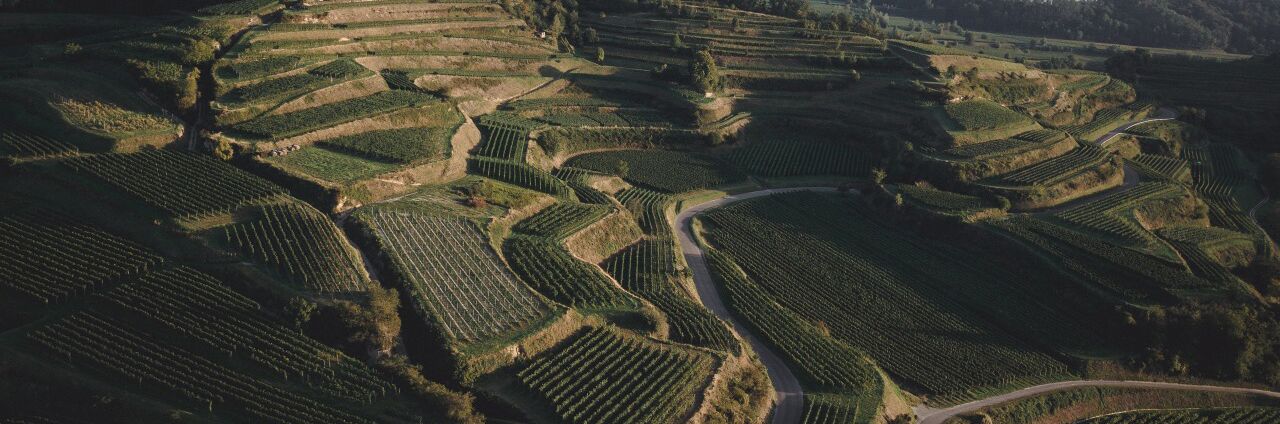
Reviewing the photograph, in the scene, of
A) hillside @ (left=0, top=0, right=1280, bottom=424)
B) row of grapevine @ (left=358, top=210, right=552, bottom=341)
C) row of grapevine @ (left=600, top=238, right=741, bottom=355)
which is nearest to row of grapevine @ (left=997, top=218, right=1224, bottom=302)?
hillside @ (left=0, top=0, right=1280, bottom=424)

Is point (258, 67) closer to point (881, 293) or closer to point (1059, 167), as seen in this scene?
point (881, 293)

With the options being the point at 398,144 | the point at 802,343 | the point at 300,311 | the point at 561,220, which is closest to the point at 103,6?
the point at 398,144

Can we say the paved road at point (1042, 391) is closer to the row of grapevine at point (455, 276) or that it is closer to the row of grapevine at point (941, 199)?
the row of grapevine at point (941, 199)

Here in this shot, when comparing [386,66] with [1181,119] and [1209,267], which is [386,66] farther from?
[1181,119]

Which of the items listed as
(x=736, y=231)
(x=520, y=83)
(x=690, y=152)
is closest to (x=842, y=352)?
(x=736, y=231)

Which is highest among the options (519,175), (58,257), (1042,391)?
(519,175)

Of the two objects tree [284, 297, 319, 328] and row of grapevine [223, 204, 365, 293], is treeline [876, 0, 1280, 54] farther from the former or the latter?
tree [284, 297, 319, 328]

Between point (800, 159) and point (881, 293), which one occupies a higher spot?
point (800, 159)
